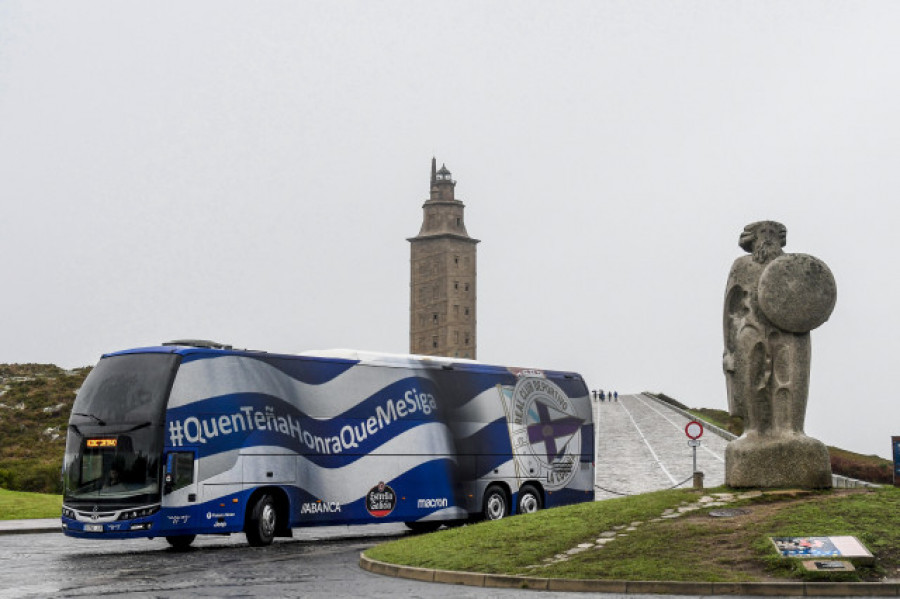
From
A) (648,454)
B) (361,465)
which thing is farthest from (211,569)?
(648,454)

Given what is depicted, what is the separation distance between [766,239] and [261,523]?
9912 mm

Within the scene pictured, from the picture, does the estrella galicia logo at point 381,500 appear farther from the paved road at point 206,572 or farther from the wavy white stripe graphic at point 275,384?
the wavy white stripe graphic at point 275,384

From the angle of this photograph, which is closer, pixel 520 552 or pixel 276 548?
pixel 520 552

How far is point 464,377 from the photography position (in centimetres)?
2659

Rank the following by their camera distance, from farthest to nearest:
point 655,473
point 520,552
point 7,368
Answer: point 7,368, point 655,473, point 520,552

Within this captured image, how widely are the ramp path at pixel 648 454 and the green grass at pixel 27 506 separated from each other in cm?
1456

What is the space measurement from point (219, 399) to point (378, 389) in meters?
4.03

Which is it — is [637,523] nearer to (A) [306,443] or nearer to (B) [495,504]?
(A) [306,443]

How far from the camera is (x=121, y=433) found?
68.3ft

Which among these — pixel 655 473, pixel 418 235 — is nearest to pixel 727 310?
pixel 655 473

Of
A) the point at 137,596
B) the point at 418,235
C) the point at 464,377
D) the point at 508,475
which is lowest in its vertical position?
the point at 137,596

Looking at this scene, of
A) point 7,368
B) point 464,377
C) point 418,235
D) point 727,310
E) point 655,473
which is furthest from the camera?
point 418,235

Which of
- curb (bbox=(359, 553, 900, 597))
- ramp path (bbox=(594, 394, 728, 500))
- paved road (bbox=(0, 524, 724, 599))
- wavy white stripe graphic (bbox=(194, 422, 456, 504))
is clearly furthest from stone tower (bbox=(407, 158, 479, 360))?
curb (bbox=(359, 553, 900, 597))

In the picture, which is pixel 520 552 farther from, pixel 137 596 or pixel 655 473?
pixel 655 473
